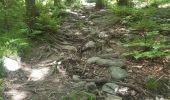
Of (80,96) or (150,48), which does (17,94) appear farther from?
(150,48)

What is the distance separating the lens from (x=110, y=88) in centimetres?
631

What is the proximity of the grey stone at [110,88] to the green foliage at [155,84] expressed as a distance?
2.30 feet

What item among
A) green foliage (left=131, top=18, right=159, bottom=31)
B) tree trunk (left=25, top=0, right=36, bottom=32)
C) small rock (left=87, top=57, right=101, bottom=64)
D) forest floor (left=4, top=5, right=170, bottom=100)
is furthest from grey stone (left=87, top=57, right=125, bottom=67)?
tree trunk (left=25, top=0, right=36, bottom=32)

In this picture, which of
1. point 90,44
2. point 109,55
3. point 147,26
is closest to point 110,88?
point 109,55

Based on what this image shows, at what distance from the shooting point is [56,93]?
6.33 metres

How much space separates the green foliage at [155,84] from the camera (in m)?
6.30

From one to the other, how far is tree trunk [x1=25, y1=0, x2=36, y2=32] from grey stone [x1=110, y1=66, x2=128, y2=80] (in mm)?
3723

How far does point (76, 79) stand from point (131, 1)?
30.3ft

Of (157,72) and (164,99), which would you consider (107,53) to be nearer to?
(157,72)

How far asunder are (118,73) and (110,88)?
2.30 feet

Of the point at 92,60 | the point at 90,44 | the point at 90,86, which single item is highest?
the point at 90,44

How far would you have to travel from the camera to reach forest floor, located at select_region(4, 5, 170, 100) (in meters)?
6.34

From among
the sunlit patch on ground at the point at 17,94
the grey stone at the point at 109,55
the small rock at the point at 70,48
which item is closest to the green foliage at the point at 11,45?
the small rock at the point at 70,48

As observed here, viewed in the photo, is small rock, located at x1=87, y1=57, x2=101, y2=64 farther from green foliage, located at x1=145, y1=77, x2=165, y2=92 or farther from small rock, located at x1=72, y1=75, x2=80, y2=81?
green foliage, located at x1=145, y1=77, x2=165, y2=92
